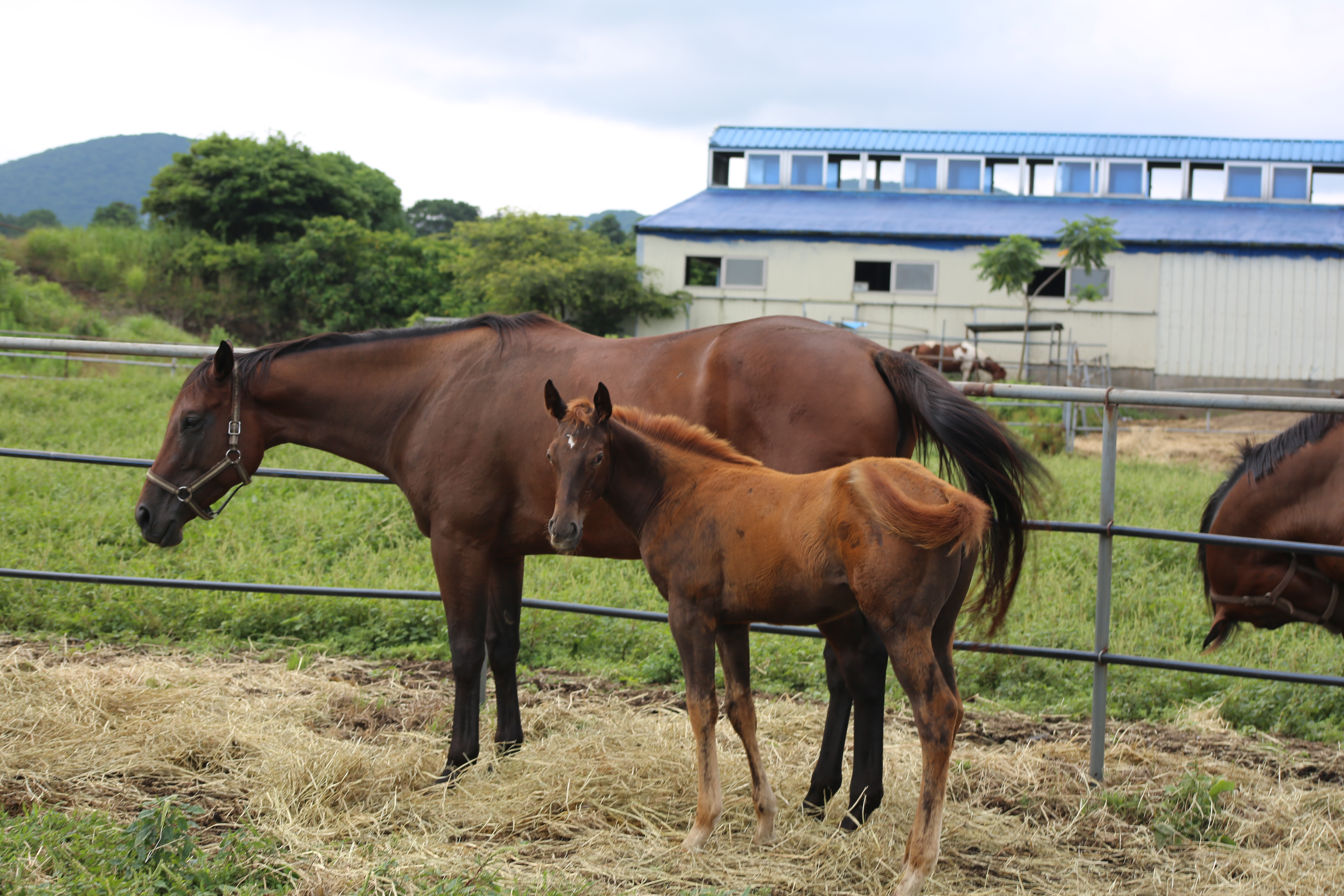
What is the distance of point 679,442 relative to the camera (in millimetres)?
3152

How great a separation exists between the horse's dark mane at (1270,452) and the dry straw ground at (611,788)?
98 centimetres

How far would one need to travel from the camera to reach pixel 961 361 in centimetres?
1842

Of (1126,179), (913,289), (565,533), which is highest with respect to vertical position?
(1126,179)

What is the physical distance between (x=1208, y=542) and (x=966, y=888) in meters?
1.78

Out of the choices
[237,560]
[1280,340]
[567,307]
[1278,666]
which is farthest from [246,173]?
[1278,666]

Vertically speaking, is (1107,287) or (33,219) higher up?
(33,219)

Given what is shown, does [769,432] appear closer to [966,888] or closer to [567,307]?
[966,888]

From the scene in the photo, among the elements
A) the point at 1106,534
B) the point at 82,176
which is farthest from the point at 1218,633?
the point at 82,176

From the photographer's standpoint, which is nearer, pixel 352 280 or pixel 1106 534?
pixel 1106 534

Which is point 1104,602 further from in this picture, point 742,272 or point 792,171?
point 792,171

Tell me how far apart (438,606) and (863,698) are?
3.40 meters

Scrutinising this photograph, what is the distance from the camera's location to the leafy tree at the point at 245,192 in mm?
27656

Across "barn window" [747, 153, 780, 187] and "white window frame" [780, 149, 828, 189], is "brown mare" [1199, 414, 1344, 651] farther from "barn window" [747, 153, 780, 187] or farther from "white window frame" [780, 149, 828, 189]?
"barn window" [747, 153, 780, 187]

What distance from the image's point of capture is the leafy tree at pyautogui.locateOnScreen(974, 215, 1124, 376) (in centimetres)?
2009
